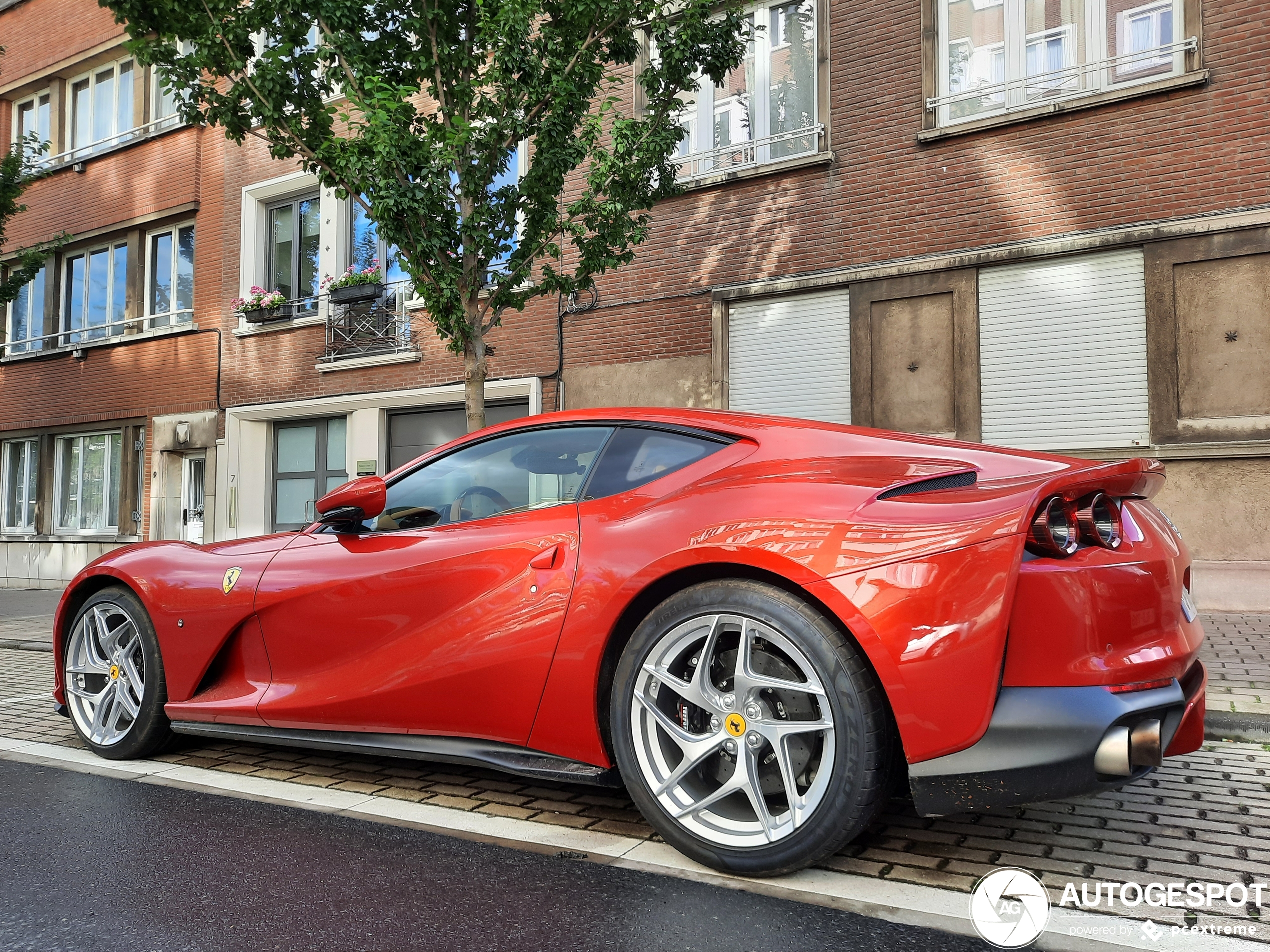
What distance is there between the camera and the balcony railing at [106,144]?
1730cm

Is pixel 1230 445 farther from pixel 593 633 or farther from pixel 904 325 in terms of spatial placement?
pixel 593 633

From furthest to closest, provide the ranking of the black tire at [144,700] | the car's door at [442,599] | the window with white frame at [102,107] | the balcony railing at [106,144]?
the window with white frame at [102,107] < the balcony railing at [106,144] < the black tire at [144,700] < the car's door at [442,599]

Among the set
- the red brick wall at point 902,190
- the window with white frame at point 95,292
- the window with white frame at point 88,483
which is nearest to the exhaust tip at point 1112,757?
the red brick wall at point 902,190

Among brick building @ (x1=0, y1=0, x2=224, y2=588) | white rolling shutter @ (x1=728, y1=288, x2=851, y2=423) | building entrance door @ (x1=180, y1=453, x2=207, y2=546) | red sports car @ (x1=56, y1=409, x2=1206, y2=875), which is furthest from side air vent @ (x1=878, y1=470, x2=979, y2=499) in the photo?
building entrance door @ (x1=180, y1=453, x2=207, y2=546)

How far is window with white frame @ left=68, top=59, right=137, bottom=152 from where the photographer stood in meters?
18.0

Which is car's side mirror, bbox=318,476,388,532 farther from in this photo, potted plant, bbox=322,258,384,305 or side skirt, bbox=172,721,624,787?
potted plant, bbox=322,258,384,305

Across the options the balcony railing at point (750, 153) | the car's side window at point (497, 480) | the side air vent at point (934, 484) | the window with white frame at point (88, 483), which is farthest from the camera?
the window with white frame at point (88, 483)

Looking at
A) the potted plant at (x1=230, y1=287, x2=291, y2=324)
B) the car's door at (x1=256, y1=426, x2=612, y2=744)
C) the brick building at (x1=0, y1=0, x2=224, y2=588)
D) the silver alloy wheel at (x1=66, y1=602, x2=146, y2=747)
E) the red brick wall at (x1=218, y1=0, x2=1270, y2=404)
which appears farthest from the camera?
the brick building at (x1=0, y1=0, x2=224, y2=588)

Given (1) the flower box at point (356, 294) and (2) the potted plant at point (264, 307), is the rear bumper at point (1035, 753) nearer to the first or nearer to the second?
(1) the flower box at point (356, 294)

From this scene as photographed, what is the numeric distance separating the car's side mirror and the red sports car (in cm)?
1

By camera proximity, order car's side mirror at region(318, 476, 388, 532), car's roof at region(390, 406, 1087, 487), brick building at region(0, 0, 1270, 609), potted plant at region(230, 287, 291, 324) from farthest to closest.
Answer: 1. potted plant at region(230, 287, 291, 324)
2. brick building at region(0, 0, 1270, 609)
3. car's side mirror at region(318, 476, 388, 532)
4. car's roof at region(390, 406, 1087, 487)

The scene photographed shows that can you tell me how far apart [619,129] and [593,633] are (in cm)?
607

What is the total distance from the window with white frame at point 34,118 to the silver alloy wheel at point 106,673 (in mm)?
18094

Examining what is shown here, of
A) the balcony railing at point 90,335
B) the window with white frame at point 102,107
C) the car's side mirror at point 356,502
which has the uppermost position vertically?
the window with white frame at point 102,107
